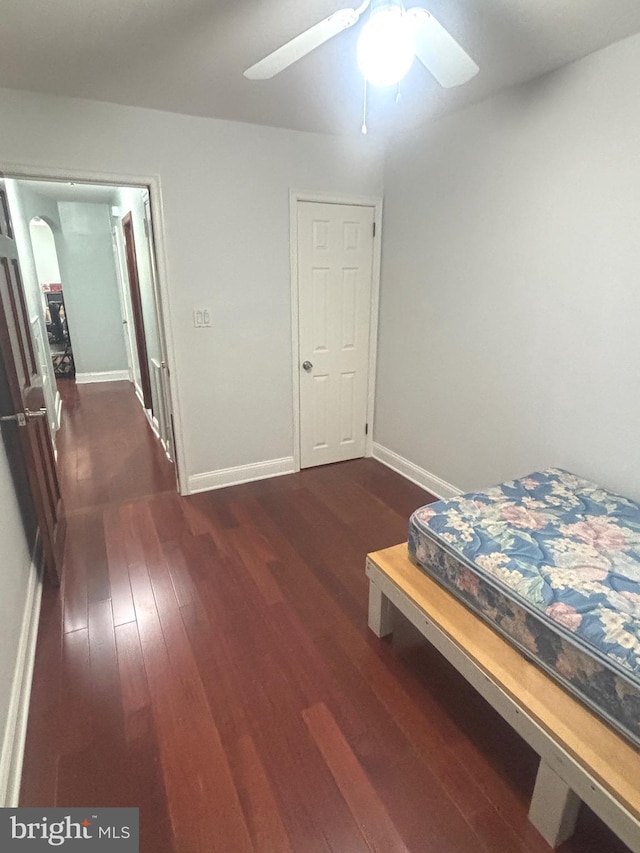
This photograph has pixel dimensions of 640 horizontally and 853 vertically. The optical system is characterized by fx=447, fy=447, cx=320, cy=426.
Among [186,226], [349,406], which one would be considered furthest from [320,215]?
[349,406]

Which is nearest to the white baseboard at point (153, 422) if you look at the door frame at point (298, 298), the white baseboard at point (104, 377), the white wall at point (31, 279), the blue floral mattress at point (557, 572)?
the white wall at point (31, 279)

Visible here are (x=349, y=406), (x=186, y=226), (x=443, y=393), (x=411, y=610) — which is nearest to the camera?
(x=411, y=610)

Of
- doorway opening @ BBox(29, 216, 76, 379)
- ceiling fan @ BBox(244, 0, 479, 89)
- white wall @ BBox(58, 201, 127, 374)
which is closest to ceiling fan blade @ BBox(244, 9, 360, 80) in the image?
ceiling fan @ BBox(244, 0, 479, 89)

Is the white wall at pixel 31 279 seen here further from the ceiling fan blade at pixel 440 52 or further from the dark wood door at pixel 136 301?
the ceiling fan blade at pixel 440 52

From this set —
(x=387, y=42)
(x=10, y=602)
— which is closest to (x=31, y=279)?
(x=10, y=602)

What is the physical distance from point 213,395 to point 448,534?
81.9 inches

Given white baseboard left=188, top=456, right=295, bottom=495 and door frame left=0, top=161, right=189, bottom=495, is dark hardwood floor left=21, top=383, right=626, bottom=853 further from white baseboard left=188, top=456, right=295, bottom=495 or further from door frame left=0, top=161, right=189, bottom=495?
door frame left=0, top=161, right=189, bottom=495

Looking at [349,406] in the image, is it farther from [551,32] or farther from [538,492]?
[551,32]

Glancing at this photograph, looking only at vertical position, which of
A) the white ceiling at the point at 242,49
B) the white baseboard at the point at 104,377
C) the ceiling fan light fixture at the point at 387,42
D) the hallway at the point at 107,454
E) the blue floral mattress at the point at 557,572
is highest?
the white ceiling at the point at 242,49

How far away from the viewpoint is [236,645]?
1957mm

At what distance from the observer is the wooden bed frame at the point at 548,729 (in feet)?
3.58

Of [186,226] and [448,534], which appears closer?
[448,534]

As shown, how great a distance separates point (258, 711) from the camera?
1.66 m

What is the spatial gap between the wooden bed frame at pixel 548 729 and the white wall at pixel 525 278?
3.79ft
